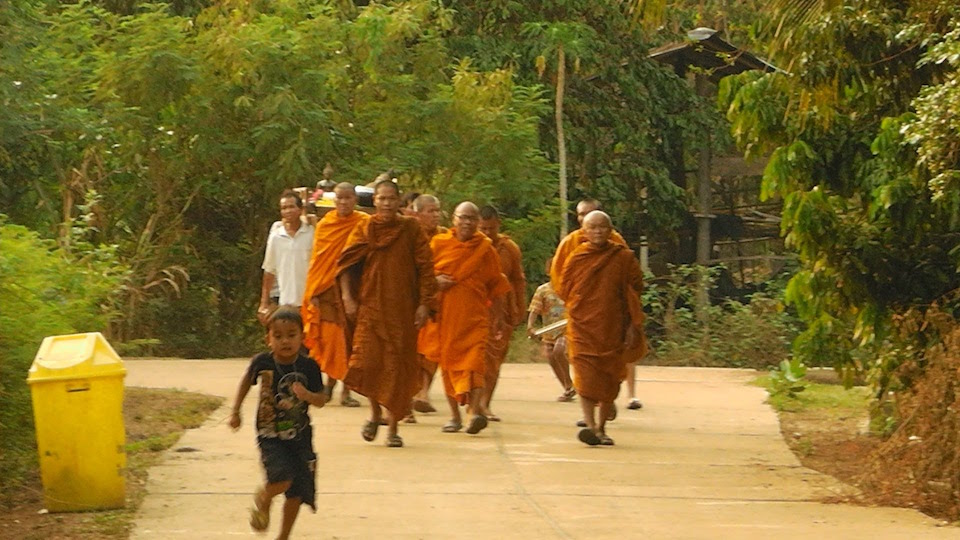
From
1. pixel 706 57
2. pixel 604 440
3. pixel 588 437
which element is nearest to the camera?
pixel 588 437

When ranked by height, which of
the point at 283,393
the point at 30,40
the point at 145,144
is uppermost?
the point at 30,40

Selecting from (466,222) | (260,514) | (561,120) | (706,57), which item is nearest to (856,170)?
(466,222)

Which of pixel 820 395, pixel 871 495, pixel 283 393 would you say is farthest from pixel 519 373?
pixel 283 393

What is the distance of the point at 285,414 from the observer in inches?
277

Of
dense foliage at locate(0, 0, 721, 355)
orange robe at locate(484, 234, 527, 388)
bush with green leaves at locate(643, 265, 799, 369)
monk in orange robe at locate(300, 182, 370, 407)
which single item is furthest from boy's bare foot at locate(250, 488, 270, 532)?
bush with green leaves at locate(643, 265, 799, 369)

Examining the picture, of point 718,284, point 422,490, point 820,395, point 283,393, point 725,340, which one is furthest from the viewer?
point 718,284

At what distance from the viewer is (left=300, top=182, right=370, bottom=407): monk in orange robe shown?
12.1 meters

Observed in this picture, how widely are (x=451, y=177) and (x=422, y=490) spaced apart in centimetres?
1093

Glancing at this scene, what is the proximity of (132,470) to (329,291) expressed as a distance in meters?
3.26

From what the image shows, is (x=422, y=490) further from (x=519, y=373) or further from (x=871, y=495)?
(x=519, y=373)

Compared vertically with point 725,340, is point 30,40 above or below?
above

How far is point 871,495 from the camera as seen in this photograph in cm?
906

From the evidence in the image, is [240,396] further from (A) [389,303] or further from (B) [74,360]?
(A) [389,303]

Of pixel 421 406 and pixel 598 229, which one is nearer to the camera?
pixel 598 229
